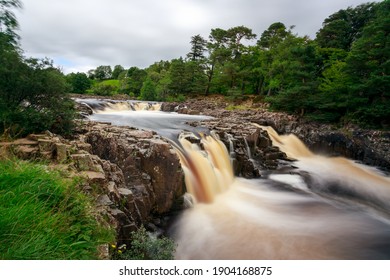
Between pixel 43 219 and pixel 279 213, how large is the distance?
23.2ft

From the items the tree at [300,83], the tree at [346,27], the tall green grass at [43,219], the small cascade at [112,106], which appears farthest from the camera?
the tree at [346,27]

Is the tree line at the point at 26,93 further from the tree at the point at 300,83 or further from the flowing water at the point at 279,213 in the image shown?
the tree at the point at 300,83

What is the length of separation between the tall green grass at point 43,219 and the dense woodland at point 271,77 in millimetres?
2374

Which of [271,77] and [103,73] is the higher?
[103,73]

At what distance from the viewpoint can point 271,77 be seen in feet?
83.1

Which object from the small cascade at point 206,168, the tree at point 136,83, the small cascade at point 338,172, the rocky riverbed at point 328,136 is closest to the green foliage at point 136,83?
the tree at point 136,83

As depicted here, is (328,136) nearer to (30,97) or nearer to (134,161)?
(134,161)

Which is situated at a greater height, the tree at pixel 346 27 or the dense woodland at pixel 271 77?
the tree at pixel 346 27

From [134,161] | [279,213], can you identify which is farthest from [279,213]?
[134,161]

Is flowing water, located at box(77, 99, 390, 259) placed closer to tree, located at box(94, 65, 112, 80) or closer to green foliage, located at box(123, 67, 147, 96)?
green foliage, located at box(123, 67, 147, 96)

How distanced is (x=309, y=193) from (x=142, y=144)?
757 centimetres

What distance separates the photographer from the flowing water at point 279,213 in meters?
5.48

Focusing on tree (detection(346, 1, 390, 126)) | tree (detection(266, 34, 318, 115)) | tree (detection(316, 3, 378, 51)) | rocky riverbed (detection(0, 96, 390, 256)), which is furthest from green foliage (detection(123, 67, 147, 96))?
tree (detection(346, 1, 390, 126))
